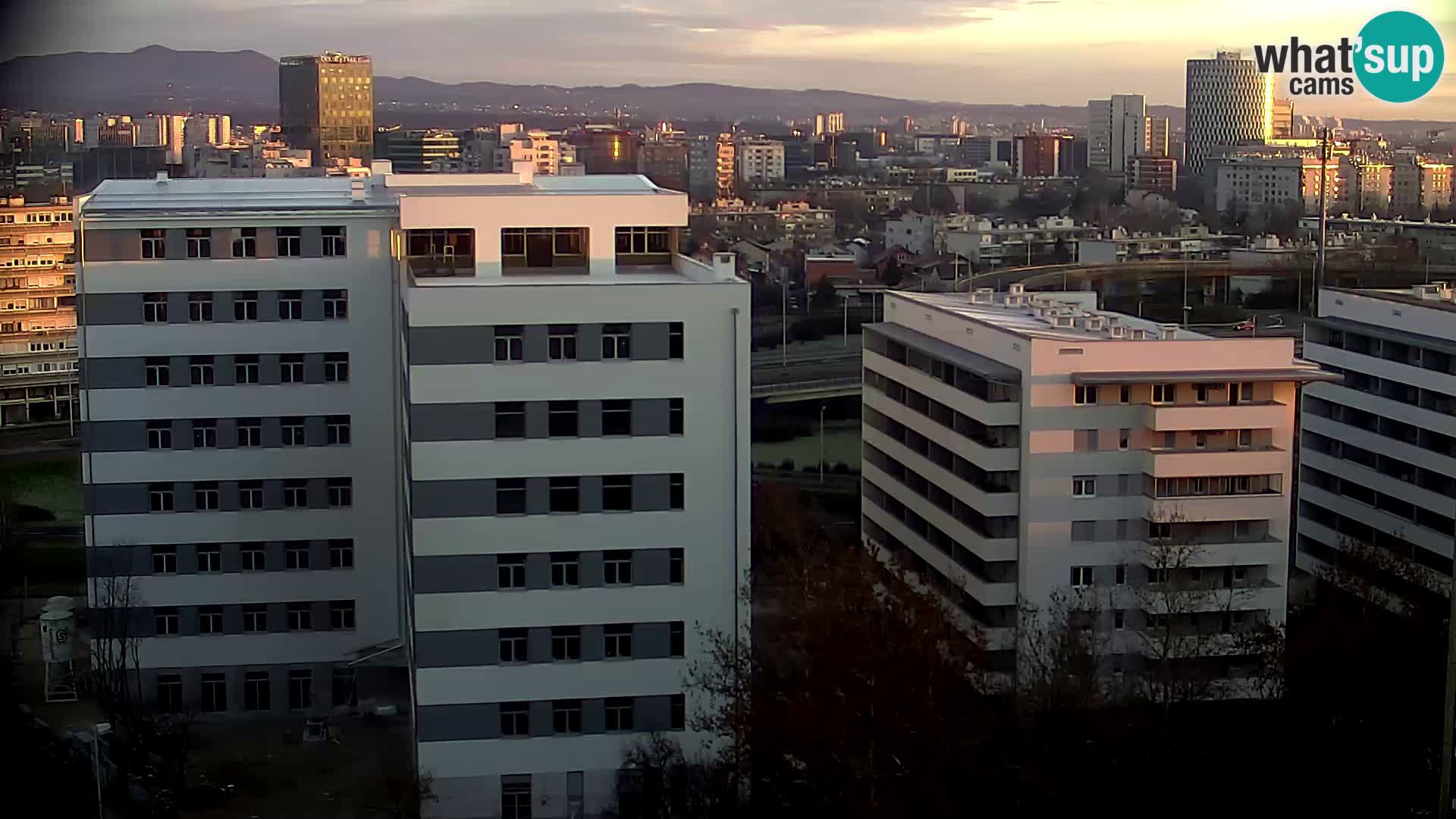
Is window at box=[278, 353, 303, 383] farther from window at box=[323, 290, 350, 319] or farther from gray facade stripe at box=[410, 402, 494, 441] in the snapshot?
gray facade stripe at box=[410, 402, 494, 441]

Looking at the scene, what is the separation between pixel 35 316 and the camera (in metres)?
12.3

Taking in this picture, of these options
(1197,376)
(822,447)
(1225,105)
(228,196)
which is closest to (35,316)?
(822,447)

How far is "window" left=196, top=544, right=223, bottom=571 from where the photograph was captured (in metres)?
5.38

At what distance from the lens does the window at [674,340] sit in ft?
14.2

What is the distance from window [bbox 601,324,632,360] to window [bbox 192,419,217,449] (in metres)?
1.64

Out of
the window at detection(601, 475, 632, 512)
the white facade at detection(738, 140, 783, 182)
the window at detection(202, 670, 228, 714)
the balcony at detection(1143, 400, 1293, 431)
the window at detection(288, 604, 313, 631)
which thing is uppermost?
the white facade at detection(738, 140, 783, 182)

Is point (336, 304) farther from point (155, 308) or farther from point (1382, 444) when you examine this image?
point (1382, 444)

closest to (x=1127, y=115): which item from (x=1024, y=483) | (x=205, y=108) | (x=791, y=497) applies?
(x=205, y=108)

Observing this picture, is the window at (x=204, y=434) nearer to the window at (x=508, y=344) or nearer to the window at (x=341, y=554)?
the window at (x=341, y=554)

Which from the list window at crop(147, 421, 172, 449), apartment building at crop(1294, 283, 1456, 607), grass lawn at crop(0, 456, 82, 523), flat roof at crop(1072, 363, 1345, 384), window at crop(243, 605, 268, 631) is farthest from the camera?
grass lawn at crop(0, 456, 82, 523)

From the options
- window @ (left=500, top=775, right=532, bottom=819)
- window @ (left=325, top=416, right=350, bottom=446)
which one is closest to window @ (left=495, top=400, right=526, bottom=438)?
window @ (left=500, top=775, right=532, bottom=819)

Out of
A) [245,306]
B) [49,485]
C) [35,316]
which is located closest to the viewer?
[245,306]

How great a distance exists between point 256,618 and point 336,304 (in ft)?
3.32

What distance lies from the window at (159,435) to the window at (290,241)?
24.8 inches
